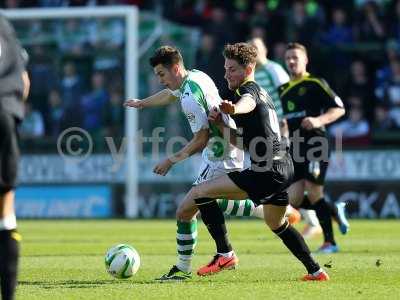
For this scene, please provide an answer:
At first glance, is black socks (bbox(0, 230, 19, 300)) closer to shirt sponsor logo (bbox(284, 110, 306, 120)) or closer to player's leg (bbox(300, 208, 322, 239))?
shirt sponsor logo (bbox(284, 110, 306, 120))

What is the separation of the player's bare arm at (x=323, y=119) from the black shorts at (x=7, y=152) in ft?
16.7

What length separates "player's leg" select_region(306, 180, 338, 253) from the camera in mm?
10742

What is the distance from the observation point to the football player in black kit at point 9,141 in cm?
571

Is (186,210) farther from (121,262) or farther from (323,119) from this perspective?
(323,119)

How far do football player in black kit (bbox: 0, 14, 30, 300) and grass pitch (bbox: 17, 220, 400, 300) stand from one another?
1260mm

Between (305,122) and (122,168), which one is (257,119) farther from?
(122,168)

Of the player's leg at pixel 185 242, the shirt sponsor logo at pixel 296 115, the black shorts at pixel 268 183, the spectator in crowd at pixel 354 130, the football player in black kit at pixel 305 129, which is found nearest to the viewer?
the black shorts at pixel 268 183

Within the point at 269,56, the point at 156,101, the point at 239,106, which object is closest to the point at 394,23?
the point at 269,56

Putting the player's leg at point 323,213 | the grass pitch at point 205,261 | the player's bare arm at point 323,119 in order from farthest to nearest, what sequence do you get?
the player's leg at point 323,213
the player's bare arm at point 323,119
the grass pitch at point 205,261

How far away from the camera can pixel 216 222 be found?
27.6ft

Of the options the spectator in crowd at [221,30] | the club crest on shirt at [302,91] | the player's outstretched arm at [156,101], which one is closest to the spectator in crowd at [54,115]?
the spectator in crowd at [221,30]

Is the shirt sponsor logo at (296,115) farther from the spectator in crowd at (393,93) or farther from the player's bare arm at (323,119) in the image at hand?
the spectator in crowd at (393,93)

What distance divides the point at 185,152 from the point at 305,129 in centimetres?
343

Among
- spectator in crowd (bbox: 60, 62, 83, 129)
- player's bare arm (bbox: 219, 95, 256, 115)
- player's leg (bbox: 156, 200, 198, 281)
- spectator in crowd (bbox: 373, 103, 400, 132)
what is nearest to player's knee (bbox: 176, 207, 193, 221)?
player's leg (bbox: 156, 200, 198, 281)
